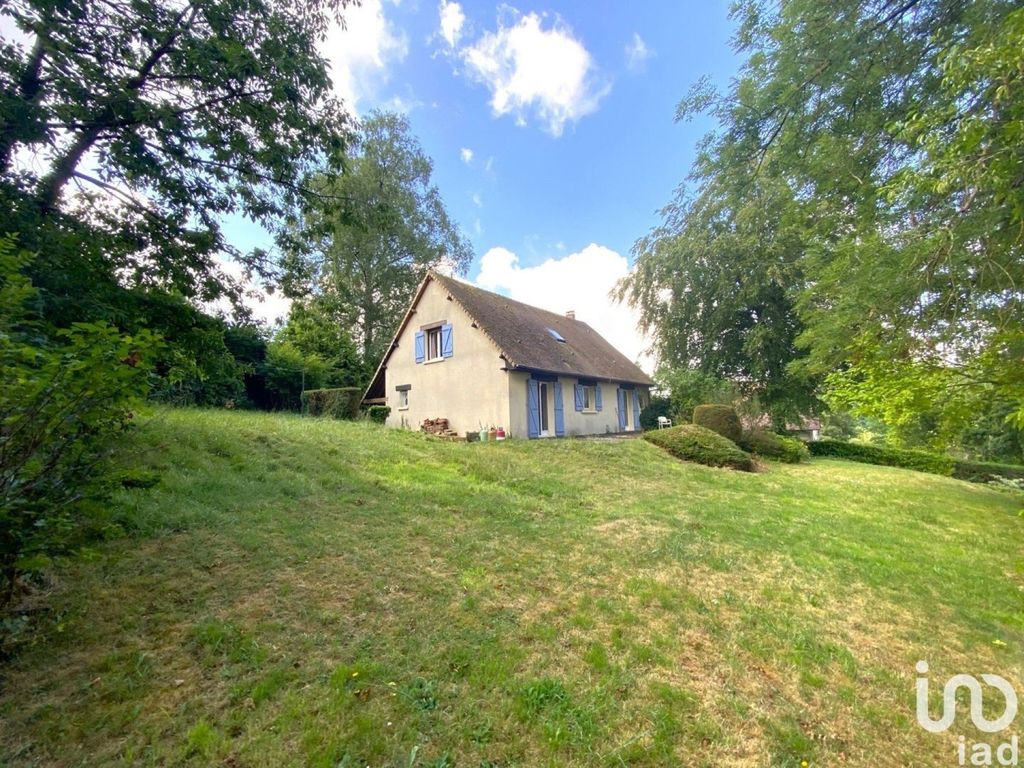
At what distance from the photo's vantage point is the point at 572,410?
17.5 meters

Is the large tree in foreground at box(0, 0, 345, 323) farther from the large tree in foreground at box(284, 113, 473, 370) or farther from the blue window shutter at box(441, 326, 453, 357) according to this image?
the large tree in foreground at box(284, 113, 473, 370)

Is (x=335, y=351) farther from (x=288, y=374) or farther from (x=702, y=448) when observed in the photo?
(x=702, y=448)

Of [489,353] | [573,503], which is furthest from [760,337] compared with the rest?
[573,503]

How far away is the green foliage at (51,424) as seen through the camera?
2309 mm

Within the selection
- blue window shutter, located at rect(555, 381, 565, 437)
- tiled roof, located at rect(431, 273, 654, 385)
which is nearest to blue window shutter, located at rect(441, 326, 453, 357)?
tiled roof, located at rect(431, 273, 654, 385)

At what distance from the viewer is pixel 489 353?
49.8 feet

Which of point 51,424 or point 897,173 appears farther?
point 897,173

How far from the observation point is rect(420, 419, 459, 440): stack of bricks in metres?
15.7

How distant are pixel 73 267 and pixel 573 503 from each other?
7200 mm

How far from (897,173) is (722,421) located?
12.9 metres

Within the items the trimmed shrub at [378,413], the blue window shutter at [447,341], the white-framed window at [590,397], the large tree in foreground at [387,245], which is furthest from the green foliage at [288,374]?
the white-framed window at [590,397]

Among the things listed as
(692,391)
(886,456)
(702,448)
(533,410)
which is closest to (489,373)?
(533,410)

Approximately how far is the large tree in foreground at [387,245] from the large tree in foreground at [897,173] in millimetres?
19712

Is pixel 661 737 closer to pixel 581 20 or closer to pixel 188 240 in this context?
pixel 188 240
